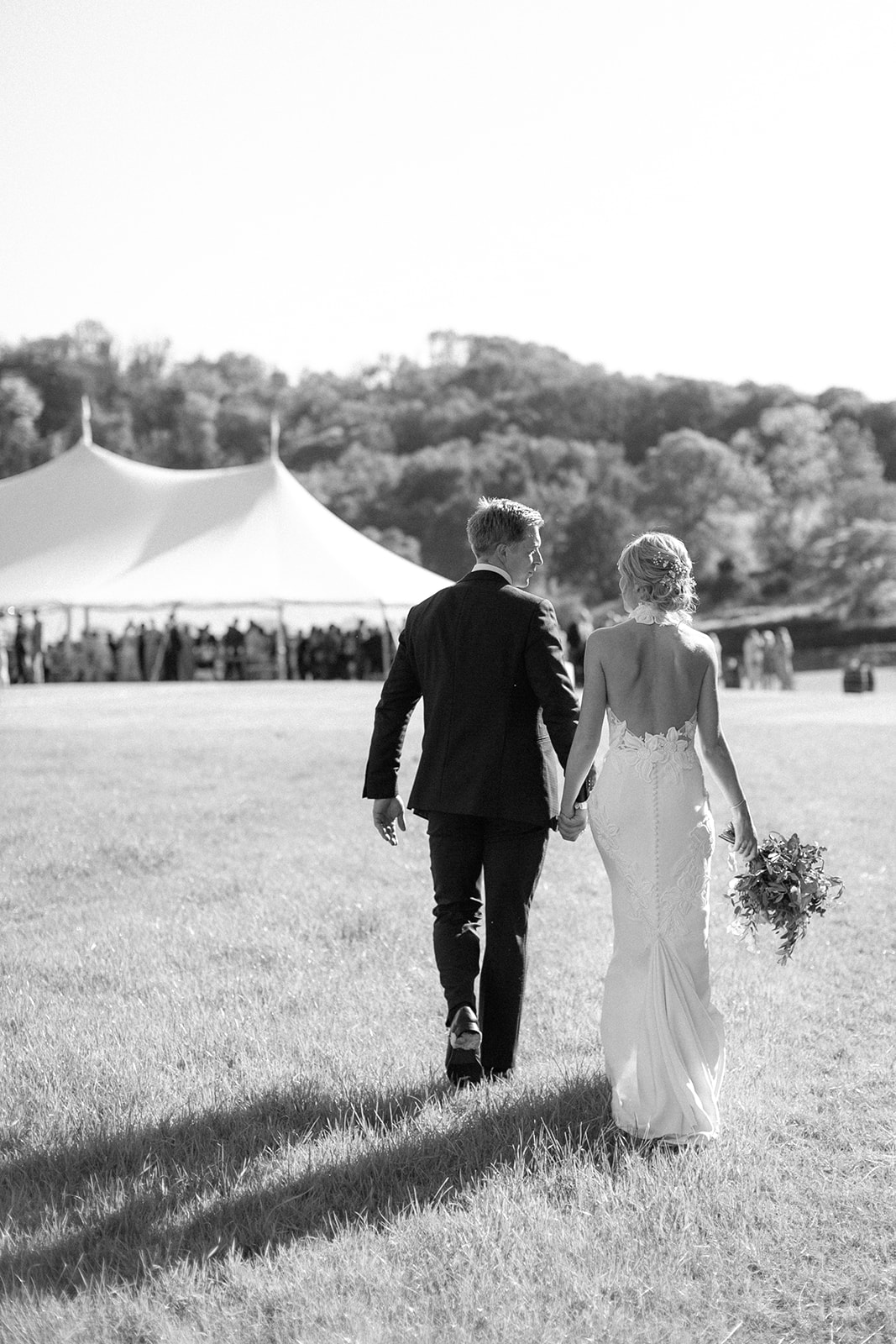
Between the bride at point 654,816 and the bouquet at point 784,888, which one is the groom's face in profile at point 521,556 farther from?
the bouquet at point 784,888

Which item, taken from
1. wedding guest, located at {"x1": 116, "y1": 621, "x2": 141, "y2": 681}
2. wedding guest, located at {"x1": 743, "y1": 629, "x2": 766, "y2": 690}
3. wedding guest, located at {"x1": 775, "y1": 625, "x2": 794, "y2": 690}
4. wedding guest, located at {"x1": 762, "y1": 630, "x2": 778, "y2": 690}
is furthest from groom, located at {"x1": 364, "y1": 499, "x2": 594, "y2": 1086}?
wedding guest, located at {"x1": 762, "y1": 630, "x2": 778, "y2": 690}

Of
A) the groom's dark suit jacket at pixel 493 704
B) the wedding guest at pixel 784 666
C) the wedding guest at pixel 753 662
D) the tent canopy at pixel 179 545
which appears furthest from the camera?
the wedding guest at pixel 753 662

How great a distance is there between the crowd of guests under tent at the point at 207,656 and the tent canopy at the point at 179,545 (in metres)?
2.04

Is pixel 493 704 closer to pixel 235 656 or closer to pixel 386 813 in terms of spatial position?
pixel 386 813

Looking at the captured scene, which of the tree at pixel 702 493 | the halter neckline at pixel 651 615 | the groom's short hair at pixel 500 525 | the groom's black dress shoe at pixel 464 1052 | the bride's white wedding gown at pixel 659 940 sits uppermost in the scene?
the tree at pixel 702 493

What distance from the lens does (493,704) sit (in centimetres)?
411

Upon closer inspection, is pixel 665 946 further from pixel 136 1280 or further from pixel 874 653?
pixel 874 653

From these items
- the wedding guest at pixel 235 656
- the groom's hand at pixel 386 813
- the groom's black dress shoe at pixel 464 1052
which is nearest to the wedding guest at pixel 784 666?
the wedding guest at pixel 235 656

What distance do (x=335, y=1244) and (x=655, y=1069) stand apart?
3.30ft

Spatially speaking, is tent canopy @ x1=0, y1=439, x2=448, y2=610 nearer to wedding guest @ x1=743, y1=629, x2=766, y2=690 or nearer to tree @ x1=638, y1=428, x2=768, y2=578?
wedding guest @ x1=743, y1=629, x2=766, y2=690

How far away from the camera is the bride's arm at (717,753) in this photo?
150 inches

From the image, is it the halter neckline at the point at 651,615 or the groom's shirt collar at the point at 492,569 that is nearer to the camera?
the halter neckline at the point at 651,615

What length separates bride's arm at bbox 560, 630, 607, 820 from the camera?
3.77 metres

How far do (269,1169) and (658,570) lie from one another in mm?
1888
